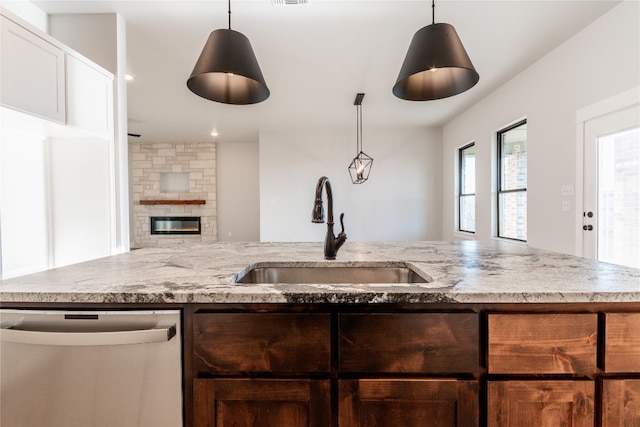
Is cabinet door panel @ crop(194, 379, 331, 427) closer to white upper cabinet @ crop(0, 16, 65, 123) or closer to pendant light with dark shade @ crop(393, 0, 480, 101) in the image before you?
pendant light with dark shade @ crop(393, 0, 480, 101)

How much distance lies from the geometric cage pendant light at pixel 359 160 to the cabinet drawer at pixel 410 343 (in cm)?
372

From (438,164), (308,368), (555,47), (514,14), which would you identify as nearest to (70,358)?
(308,368)

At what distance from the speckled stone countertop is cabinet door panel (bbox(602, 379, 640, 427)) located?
237 millimetres

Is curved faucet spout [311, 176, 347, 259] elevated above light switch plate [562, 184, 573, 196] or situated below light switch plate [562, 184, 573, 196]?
below

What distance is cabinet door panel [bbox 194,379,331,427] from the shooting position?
87 centimetres

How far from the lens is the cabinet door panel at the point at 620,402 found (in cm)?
85

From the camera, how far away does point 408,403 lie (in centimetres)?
86

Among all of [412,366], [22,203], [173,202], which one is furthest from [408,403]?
[173,202]

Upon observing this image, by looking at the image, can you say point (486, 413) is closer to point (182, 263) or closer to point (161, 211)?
point (182, 263)

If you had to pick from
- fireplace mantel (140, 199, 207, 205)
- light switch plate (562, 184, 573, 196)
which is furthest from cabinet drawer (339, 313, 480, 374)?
fireplace mantel (140, 199, 207, 205)

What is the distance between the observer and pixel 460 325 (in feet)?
2.82

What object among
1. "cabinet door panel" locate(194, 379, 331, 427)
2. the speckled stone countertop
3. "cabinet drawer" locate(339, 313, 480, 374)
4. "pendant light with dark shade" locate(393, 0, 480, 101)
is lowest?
"cabinet door panel" locate(194, 379, 331, 427)

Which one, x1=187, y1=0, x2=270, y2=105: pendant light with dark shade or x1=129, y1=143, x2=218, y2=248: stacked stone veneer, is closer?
x1=187, y1=0, x2=270, y2=105: pendant light with dark shade

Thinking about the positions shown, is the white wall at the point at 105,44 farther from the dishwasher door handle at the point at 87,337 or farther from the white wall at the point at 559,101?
the white wall at the point at 559,101
